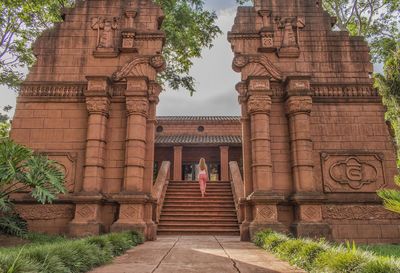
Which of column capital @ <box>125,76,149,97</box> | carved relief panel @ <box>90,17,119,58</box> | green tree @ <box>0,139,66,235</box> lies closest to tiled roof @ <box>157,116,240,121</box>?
carved relief panel @ <box>90,17,119,58</box>

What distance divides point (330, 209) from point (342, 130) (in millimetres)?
2393

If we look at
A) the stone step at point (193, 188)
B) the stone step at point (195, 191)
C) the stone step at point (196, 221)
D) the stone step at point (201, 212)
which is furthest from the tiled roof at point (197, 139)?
the stone step at point (196, 221)

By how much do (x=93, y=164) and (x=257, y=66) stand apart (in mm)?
5684

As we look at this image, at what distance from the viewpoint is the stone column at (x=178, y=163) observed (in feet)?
72.9

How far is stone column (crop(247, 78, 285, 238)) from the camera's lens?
27.1 ft

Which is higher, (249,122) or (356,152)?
(249,122)

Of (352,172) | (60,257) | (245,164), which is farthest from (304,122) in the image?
(60,257)

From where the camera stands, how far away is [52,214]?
856 centimetres

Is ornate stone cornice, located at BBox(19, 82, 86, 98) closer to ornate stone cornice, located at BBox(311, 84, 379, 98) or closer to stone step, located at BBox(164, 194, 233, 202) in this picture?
stone step, located at BBox(164, 194, 233, 202)

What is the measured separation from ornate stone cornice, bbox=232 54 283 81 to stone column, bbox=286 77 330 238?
0.55 meters

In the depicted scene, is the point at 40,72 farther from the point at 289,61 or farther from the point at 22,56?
the point at 289,61

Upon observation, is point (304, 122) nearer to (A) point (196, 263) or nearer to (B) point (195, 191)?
(A) point (196, 263)

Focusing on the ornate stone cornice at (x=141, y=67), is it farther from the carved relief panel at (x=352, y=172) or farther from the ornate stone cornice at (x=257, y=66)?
the carved relief panel at (x=352, y=172)

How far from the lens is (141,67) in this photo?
967 cm
